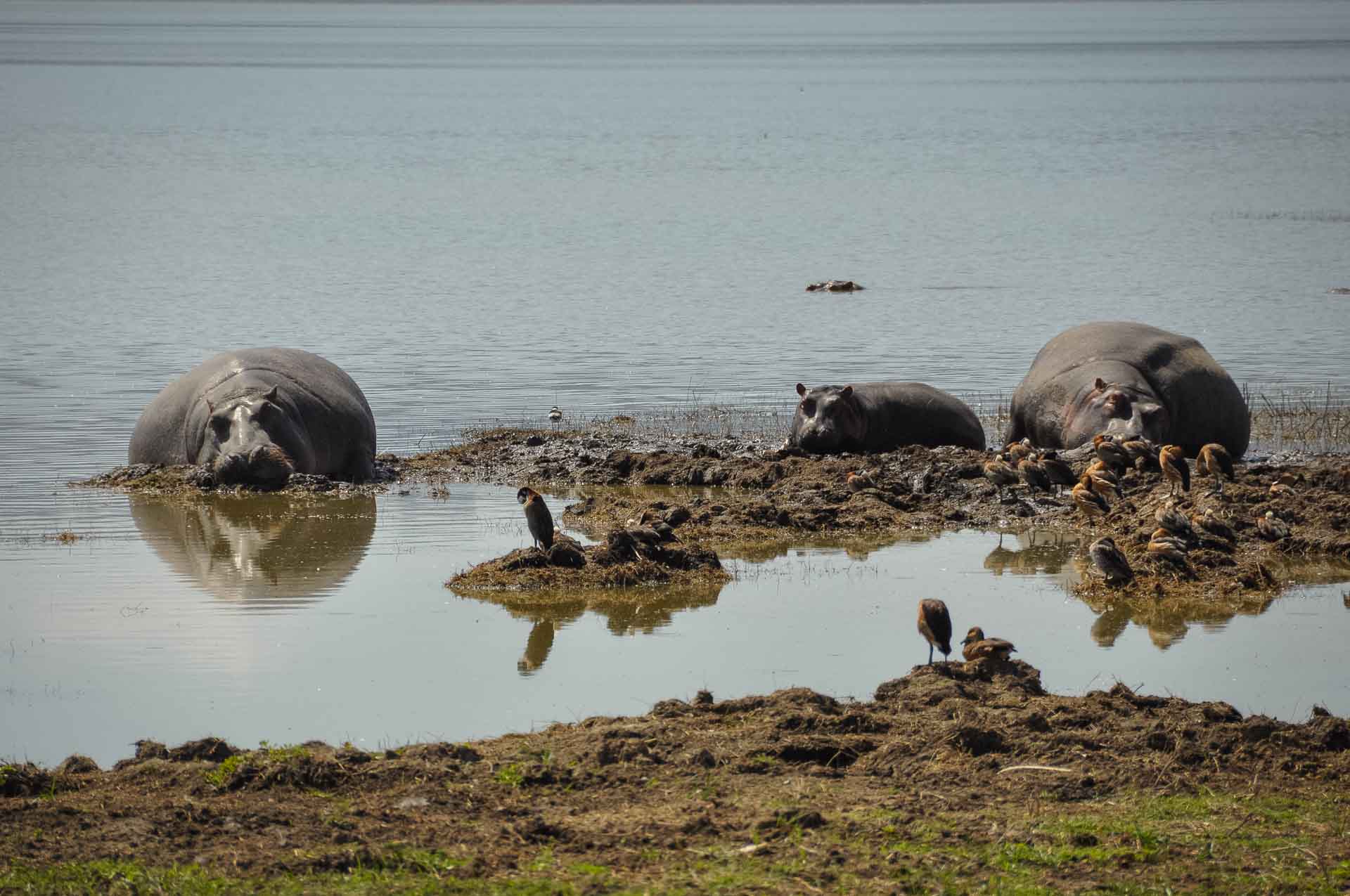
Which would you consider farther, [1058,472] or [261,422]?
[261,422]

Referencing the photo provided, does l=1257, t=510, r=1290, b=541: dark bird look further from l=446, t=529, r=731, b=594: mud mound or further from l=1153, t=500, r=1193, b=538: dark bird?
l=446, t=529, r=731, b=594: mud mound

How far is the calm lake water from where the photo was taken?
33.3 ft

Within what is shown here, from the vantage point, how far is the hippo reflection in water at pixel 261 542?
40.2 feet

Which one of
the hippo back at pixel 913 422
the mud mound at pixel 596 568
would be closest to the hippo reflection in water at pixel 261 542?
the mud mound at pixel 596 568

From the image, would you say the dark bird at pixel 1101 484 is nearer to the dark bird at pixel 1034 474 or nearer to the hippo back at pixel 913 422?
the dark bird at pixel 1034 474

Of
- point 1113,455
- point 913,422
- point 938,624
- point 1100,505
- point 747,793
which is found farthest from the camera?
point 913,422

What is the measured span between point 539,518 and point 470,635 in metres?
1.33

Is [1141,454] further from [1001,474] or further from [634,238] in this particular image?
[634,238]

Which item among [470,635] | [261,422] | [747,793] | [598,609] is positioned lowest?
[747,793]

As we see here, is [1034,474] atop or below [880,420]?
below

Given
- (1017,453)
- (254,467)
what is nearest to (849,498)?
(1017,453)

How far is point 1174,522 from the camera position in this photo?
12.3 m

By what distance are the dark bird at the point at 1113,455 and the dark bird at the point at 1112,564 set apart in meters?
3.17

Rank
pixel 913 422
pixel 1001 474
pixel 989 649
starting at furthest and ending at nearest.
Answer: pixel 913 422, pixel 1001 474, pixel 989 649
